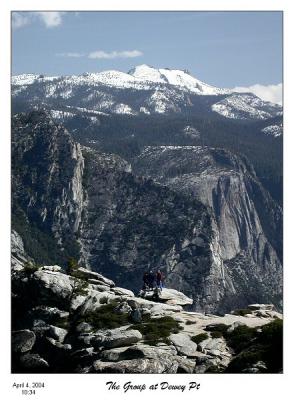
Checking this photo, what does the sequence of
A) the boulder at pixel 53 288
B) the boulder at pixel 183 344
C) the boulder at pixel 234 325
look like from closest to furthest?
1. the boulder at pixel 183 344
2. the boulder at pixel 234 325
3. the boulder at pixel 53 288

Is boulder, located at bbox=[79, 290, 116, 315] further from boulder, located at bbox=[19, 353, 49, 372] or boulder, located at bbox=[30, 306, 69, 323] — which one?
boulder, located at bbox=[19, 353, 49, 372]

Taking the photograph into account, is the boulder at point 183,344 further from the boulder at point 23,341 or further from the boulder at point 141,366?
the boulder at point 23,341

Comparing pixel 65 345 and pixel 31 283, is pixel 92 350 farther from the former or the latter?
pixel 31 283

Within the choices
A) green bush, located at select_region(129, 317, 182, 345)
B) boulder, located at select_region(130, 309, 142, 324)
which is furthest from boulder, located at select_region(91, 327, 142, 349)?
boulder, located at select_region(130, 309, 142, 324)

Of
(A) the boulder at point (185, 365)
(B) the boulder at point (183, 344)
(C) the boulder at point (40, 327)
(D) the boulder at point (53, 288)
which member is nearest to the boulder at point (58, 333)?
(C) the boulder at point (40, 327)

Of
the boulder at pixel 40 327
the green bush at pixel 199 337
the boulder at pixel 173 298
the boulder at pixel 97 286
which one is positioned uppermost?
the boulder at pixel 97 286

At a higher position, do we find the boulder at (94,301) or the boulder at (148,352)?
the boulder at (94,301)

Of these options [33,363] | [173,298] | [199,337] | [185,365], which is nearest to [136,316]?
[199,337]
